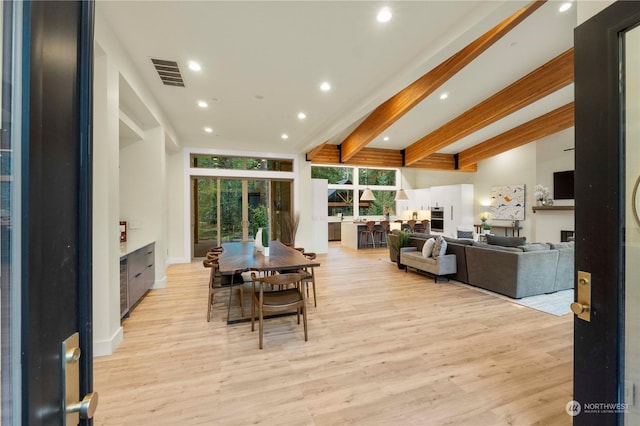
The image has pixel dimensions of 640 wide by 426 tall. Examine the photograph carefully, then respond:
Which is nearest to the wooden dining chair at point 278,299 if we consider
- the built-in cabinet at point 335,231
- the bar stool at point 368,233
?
the bar stool at point 368,233

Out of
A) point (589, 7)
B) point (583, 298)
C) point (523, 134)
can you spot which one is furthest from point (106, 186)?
point (523, 134)

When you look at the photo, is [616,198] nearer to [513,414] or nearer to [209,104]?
[513,414]

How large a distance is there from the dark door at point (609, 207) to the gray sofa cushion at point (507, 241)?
3.84 metres

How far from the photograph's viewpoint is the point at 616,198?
43.0 inches

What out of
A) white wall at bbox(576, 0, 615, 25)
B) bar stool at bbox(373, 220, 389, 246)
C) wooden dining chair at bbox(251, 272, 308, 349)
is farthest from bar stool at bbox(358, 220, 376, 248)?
white wall at bbox(576, 0, 615, 25)

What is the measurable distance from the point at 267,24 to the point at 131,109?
2.52 meters

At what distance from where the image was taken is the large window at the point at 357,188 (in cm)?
1081

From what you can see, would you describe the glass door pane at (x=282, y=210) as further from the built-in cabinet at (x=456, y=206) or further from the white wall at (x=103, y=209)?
the built-in cabinet at (x=456, y=206)

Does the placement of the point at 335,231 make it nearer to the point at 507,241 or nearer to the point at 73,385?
the point at 507,241

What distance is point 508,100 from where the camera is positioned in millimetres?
5973

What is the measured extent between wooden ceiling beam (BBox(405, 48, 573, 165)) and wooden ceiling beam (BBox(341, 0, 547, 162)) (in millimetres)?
2358

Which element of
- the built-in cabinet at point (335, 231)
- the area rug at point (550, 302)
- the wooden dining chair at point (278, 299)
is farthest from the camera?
the built-in cabinet at point (335, 231)

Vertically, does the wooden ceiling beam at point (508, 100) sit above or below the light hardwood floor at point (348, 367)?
above

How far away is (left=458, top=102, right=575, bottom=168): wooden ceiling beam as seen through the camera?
703cm
